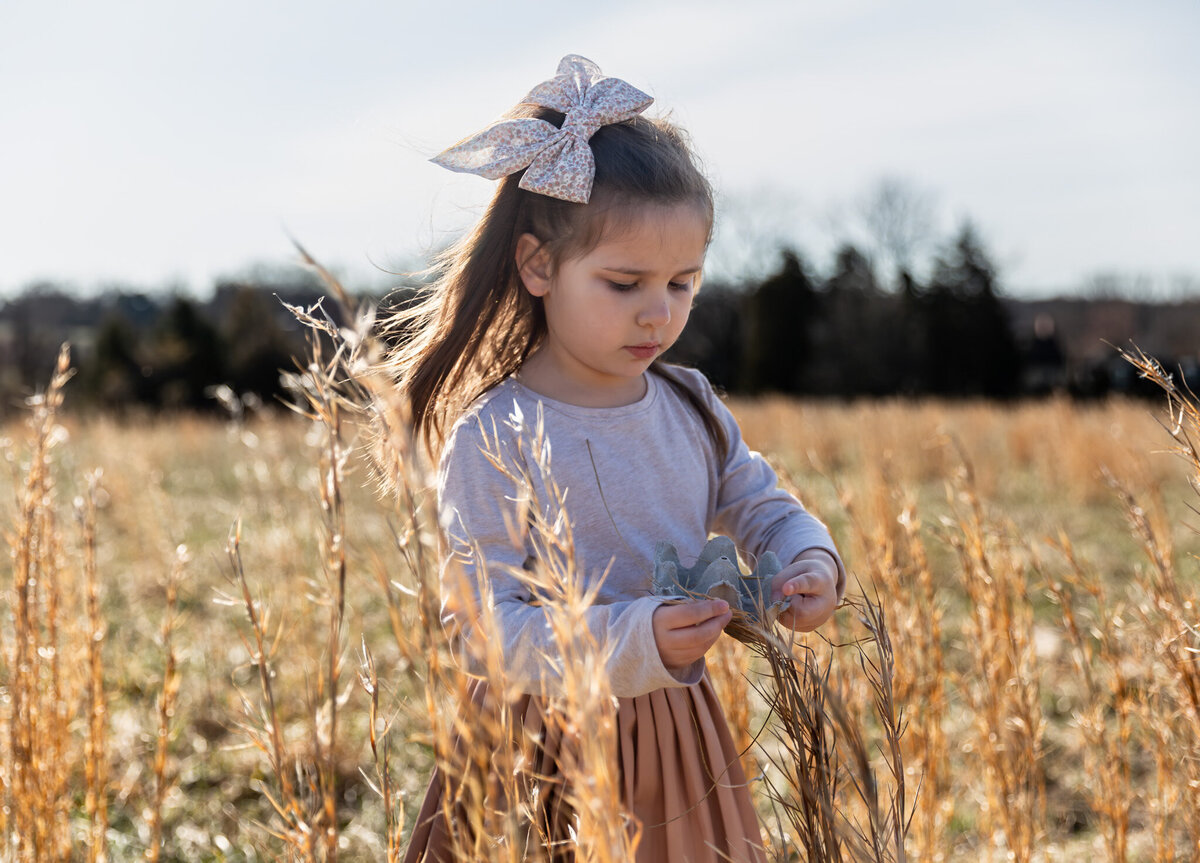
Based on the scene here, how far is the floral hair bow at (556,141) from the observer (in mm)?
1508

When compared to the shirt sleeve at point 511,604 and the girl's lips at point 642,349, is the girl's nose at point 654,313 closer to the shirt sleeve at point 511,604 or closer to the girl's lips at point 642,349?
the girl's lips at point 642,349

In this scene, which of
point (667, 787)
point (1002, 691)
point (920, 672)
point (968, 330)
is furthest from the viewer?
point (968, 330)

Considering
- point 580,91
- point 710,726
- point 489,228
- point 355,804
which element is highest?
point 580,91

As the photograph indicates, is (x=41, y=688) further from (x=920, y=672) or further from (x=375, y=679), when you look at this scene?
(x=920, y=672)

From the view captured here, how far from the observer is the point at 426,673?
2.77ft

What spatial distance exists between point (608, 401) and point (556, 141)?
470 millimetres

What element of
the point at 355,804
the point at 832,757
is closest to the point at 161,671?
the point at 355,804

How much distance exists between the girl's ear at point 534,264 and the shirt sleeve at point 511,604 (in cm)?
27

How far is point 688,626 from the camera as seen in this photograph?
1.19 meters

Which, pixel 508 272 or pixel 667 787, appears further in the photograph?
pixel 508 272

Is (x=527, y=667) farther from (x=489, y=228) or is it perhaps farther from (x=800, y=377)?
(x=800, y=377)

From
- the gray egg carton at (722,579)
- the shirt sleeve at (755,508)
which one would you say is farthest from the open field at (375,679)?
the shirt sleeve at (755,508)

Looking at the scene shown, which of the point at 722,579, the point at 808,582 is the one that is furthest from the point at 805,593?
the point at 722,579

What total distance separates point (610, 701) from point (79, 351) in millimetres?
30694
